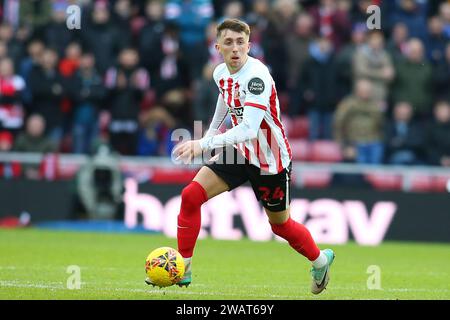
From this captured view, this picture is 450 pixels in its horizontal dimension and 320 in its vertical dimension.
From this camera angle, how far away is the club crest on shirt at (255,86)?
9439 millimetres

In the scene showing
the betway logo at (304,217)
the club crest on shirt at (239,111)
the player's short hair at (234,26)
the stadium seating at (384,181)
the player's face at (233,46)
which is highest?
the player's short hair at (234,26)

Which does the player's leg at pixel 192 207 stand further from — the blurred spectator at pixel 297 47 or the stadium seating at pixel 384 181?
the blurred spectator at pixel 297 47

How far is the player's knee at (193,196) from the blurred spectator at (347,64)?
9.98m

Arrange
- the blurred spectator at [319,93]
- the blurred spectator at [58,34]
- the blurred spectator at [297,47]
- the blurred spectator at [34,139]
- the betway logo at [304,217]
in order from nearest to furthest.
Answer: the betway logo at [304,217]
the blurred spectator at [34,139]
the blurred spectator at [319,93]
the blurred spectator at [297,47]
the blurred spectator at [58,34]

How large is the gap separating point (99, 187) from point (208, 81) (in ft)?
8.69

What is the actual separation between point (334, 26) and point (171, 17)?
3.06 meters

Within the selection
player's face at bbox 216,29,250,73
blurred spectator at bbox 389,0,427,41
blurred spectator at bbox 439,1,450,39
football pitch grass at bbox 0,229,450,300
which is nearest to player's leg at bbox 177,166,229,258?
football pitch grass at bbox 0,229,450,300

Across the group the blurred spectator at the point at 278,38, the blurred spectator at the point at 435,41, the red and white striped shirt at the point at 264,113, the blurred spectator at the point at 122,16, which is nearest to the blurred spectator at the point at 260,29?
the blurred spectator at the point at 278,38

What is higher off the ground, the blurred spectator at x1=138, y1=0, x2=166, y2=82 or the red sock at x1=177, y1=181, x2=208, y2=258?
the blurred spectator at x1=138, y1=0, x2=166, y2=82

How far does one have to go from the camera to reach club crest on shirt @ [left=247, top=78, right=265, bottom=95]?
944 centimetres

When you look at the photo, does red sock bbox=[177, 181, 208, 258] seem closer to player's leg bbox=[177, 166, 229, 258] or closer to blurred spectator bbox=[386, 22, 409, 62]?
player's leg bbox=[177, 166, 229, 258]

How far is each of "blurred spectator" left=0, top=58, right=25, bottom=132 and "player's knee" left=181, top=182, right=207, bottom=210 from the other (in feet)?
33.0

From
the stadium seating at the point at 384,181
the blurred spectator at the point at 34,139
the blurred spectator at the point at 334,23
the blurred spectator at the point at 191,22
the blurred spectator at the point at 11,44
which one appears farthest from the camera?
the blurred spectator at the point at 334,23

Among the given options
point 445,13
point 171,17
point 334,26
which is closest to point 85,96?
point 171,17
